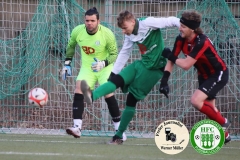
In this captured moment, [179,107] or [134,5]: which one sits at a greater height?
[134,5]

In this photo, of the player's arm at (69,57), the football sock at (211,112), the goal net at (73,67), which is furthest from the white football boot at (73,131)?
the goal net at (73,67)

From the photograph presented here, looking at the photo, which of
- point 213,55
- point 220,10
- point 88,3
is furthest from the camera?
point 88,3

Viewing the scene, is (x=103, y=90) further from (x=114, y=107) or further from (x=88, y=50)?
(x=88, y=50)

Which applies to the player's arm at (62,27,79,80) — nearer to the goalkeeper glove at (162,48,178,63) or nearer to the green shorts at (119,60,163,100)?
the green shorts at (119,60,163,100)

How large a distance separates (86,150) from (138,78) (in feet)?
3.84

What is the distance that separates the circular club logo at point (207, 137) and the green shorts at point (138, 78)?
92 cm

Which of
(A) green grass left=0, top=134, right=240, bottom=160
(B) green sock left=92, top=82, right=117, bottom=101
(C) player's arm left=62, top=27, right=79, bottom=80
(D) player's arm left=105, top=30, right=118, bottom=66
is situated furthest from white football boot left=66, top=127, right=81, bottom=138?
(D) player's arm left=105, top=30, right=118, bottom=66

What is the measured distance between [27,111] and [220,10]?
360 centimetres

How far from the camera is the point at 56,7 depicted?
1126 cm

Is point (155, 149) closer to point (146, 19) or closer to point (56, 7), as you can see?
point (146, 19)

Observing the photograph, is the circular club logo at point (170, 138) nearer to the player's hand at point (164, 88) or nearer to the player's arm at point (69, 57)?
the player's hand at point (164, 88)

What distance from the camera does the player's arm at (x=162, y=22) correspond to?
28.0ft

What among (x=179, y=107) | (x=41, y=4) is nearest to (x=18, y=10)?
(x=41, y=4)

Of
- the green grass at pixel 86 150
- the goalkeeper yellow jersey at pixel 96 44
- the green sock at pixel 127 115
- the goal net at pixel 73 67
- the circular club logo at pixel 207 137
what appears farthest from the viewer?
the goal net at pixel 73 67
